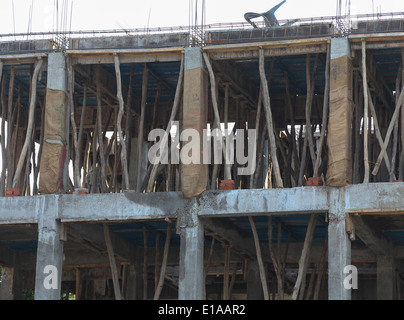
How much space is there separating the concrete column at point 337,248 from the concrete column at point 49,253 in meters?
7.88

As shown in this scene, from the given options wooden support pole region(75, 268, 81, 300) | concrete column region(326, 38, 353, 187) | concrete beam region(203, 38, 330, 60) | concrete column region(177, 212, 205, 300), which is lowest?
concrete column region(177, 212, 205, 300)

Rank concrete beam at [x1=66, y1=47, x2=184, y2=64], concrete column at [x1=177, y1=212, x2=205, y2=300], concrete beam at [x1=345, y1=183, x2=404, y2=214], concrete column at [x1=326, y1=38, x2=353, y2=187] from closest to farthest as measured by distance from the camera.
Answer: concrete beam at [x1=345, y1=183, x2=404, y2=214], concrete column at [x1=326, y1=38, x2=353, y2=187], concrete column at [x1=177, y1=212, x2=205, y2=300], concrete beam at [x1=66, y1=47, x2=184, y2=64]

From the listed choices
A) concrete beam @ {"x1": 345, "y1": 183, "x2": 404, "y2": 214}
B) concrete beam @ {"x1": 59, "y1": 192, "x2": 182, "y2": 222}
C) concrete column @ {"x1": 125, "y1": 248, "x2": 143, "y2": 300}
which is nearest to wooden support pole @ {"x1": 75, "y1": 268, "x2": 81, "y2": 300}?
concrete column @ {"x1": 125, "y1": 248, "x2": 143, "y2": 300}

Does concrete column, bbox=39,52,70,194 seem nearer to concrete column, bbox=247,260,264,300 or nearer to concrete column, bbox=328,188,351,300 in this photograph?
concrete column, bbox=328,188,351,300

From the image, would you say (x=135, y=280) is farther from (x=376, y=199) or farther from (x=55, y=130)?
(x=376, y=199)

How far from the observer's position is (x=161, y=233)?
31.2 metres

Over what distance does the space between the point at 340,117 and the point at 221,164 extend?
7569 millimetres

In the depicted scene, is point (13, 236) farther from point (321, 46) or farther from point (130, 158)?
point (321, 46)

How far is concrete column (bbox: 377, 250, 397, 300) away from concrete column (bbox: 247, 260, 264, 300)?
14.3ft

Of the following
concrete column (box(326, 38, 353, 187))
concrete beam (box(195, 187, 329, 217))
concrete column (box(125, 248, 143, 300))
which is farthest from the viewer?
concrete column (box(125, 248, 143, 300))

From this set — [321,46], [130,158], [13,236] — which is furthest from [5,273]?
[321,46]

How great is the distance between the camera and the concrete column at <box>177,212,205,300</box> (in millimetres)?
24797

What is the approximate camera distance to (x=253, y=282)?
32156 mm

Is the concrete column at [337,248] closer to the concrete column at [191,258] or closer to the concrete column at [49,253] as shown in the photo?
the concrete column at [191,258]
